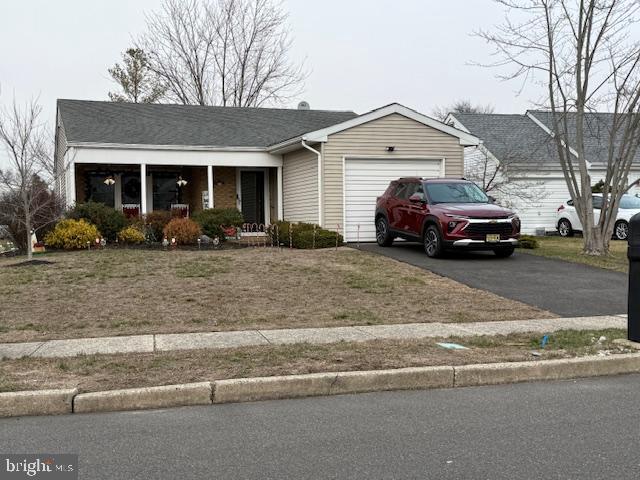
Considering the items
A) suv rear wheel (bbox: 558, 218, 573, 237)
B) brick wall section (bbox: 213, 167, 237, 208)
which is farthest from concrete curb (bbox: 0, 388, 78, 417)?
suv rear wheel (bbox: 558, 218, 573, 237)

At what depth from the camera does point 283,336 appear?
7.75 meters

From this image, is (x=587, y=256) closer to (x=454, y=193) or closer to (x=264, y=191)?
(x=454, y=193)

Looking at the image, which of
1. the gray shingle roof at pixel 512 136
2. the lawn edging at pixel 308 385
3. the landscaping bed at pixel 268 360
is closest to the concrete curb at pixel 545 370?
the lawn edging at pixel 308 385

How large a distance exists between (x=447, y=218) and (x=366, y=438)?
971 centimetres

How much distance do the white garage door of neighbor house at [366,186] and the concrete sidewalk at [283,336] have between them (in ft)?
31.0

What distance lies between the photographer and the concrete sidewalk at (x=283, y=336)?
704 cm

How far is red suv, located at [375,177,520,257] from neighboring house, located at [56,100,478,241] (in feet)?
5.89

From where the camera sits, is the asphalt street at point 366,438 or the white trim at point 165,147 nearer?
the asphalt street at point 366,438

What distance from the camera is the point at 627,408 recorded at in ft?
17.5

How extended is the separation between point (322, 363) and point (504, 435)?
2143 mm

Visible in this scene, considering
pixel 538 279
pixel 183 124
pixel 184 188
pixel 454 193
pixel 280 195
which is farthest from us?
pixel 184 188

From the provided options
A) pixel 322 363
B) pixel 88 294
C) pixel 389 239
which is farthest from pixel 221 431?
pixel 389 239

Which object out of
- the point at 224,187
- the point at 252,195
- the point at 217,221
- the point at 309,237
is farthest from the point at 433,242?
the point at 224,187

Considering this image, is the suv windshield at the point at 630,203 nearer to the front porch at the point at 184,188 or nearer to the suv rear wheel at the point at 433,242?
the suv rear wheel at the point at 433,242
